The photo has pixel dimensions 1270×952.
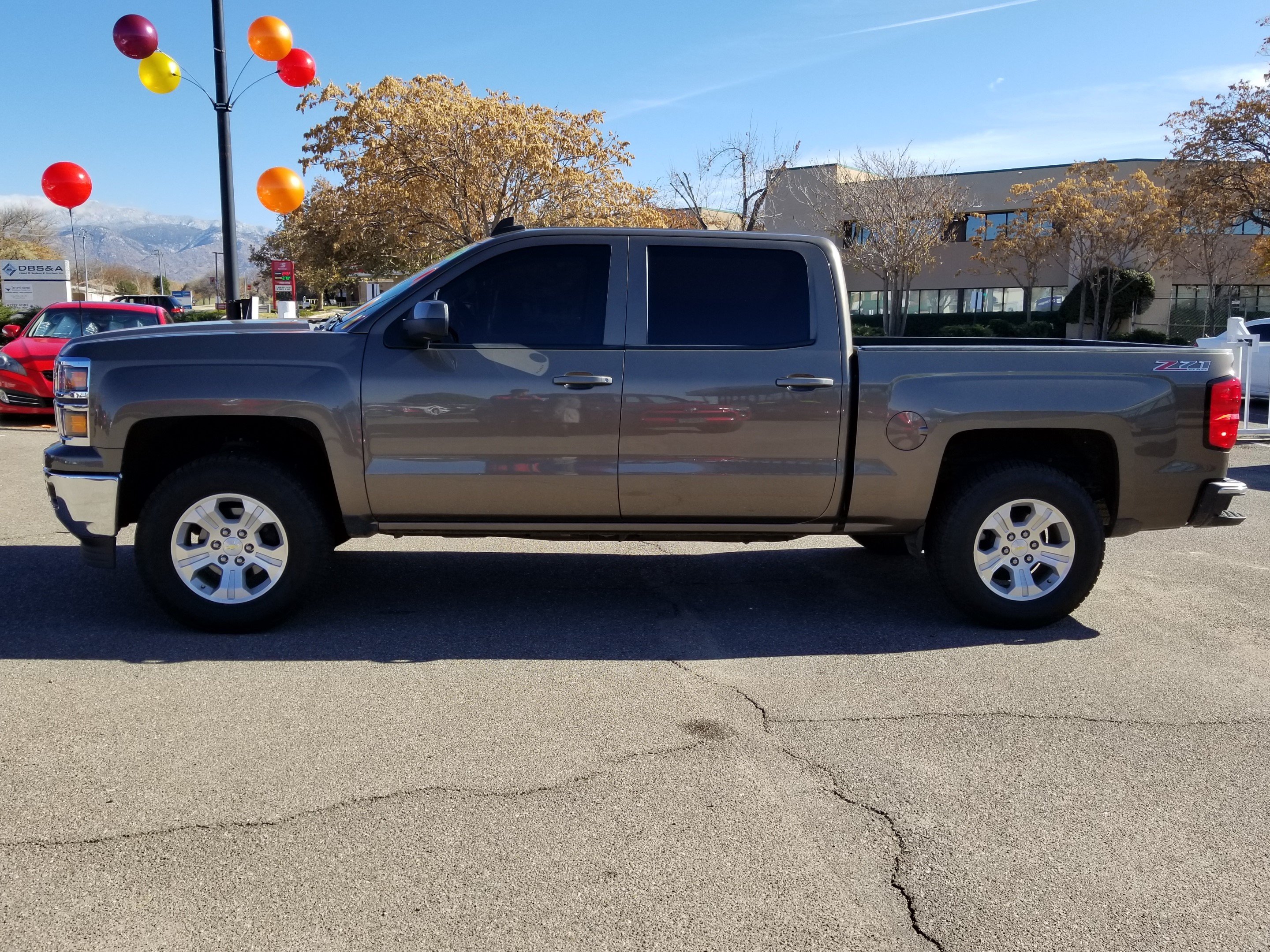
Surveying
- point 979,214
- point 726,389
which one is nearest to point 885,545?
point 726,389

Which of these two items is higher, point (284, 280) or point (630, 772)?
point (284, 280)

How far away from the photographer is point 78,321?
14.7 metres

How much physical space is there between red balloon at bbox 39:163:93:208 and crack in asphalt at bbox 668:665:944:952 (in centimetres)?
1579

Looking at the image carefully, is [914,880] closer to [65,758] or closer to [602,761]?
[602,761]

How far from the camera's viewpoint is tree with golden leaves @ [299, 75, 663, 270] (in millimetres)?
25812

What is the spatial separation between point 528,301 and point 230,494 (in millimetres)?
1761

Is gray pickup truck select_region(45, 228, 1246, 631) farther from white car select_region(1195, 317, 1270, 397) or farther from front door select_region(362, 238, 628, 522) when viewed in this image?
white car select_region(1195, 317, 1270, 397)

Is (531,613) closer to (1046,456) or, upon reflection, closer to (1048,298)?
(1046,456)

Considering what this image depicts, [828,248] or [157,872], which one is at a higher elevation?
[828,248]

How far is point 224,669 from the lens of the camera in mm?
4730

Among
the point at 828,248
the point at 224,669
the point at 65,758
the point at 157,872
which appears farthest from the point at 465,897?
the point at 828,248

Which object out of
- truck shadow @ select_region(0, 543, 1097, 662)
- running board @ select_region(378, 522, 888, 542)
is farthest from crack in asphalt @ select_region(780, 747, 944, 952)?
running board @ select_region(378, 522, 888, 542)

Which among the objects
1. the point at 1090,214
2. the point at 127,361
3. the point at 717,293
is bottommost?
the point at 127,361

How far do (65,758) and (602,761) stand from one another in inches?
76.0
